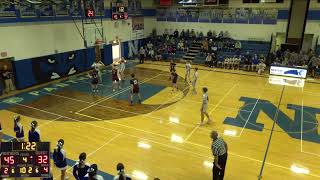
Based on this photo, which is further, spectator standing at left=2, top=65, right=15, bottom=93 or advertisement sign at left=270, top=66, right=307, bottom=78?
advertisement sign at left=270, top=66, right=307, bottom=78

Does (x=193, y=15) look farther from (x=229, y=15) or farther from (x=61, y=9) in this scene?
(x=61, y=9)

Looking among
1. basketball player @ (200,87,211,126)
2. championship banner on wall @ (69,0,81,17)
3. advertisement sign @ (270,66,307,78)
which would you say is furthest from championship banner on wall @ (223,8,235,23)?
basketball player @ (200,87,211,126)

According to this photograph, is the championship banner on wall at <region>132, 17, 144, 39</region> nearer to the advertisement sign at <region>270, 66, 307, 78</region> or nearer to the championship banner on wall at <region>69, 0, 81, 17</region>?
the championship banner on wall at <region>69, 0, 81, 17</region>

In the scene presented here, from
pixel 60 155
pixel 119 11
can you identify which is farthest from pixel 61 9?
pixel 60 155

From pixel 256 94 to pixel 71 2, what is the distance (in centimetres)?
1405

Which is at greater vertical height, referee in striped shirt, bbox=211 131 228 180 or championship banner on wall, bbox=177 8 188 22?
championship banner on wall, bbox=177 8 188 22

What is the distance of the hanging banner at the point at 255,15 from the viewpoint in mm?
25261

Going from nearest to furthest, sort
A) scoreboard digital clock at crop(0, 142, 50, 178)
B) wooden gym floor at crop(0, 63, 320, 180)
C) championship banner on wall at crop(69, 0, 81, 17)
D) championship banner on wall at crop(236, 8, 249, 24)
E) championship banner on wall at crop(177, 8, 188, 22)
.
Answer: scoreboard digital clock at crop(0, 142, 50, 178)
wooden gym floor at crop(0, 63, 320, 180)
championship banner on wall at crop(69, 0, 81, 17)
championship banner on wall at crop(236, 8, 249, 24)
championship banner on wall at crop(177, 8, 188, 22)

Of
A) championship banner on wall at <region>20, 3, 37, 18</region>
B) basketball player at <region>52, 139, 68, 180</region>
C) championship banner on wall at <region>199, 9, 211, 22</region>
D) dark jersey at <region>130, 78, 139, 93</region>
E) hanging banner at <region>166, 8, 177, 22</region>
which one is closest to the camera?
basketball player at <region>52, 139, 68, 180</region>

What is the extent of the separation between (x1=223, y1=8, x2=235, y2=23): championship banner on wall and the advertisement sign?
7232mm

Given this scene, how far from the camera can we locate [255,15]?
2547cm

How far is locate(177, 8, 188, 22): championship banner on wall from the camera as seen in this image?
28559 millimetres

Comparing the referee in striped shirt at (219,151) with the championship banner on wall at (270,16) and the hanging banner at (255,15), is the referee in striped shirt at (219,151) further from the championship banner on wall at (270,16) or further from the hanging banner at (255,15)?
the hanging banner at (255,15)

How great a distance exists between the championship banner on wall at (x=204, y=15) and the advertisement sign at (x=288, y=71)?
29.3ft
